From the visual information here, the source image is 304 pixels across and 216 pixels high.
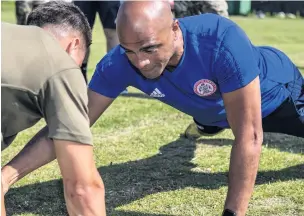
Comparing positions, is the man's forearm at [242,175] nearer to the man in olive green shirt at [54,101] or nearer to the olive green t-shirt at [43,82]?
the man in olive green shirt at [54,101]

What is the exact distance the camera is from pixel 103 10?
6.90m

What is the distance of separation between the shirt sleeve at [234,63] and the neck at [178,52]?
8.0 inches

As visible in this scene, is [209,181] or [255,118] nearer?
[255,118]

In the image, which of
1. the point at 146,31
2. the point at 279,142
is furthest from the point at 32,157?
the point at 279,142

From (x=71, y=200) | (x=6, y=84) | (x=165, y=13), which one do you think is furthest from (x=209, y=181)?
(x=6, y=84)

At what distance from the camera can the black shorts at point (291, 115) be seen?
3.90 metres

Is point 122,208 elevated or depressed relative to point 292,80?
depressed

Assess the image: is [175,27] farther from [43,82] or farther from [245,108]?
[43,82]

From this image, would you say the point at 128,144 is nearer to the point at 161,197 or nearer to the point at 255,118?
the point at 161,197

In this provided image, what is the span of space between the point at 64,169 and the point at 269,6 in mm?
29987

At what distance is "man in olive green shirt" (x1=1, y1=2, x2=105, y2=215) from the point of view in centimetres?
207

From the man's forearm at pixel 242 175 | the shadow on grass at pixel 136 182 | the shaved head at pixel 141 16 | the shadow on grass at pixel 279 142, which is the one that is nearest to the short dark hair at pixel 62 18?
the shaved head at pixel 141 16

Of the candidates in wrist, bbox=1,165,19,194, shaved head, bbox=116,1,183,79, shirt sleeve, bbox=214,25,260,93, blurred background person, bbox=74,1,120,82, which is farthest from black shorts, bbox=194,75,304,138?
blurred background person, bbox=74,1,120,82

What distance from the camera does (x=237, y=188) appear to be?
3158 millimetres
